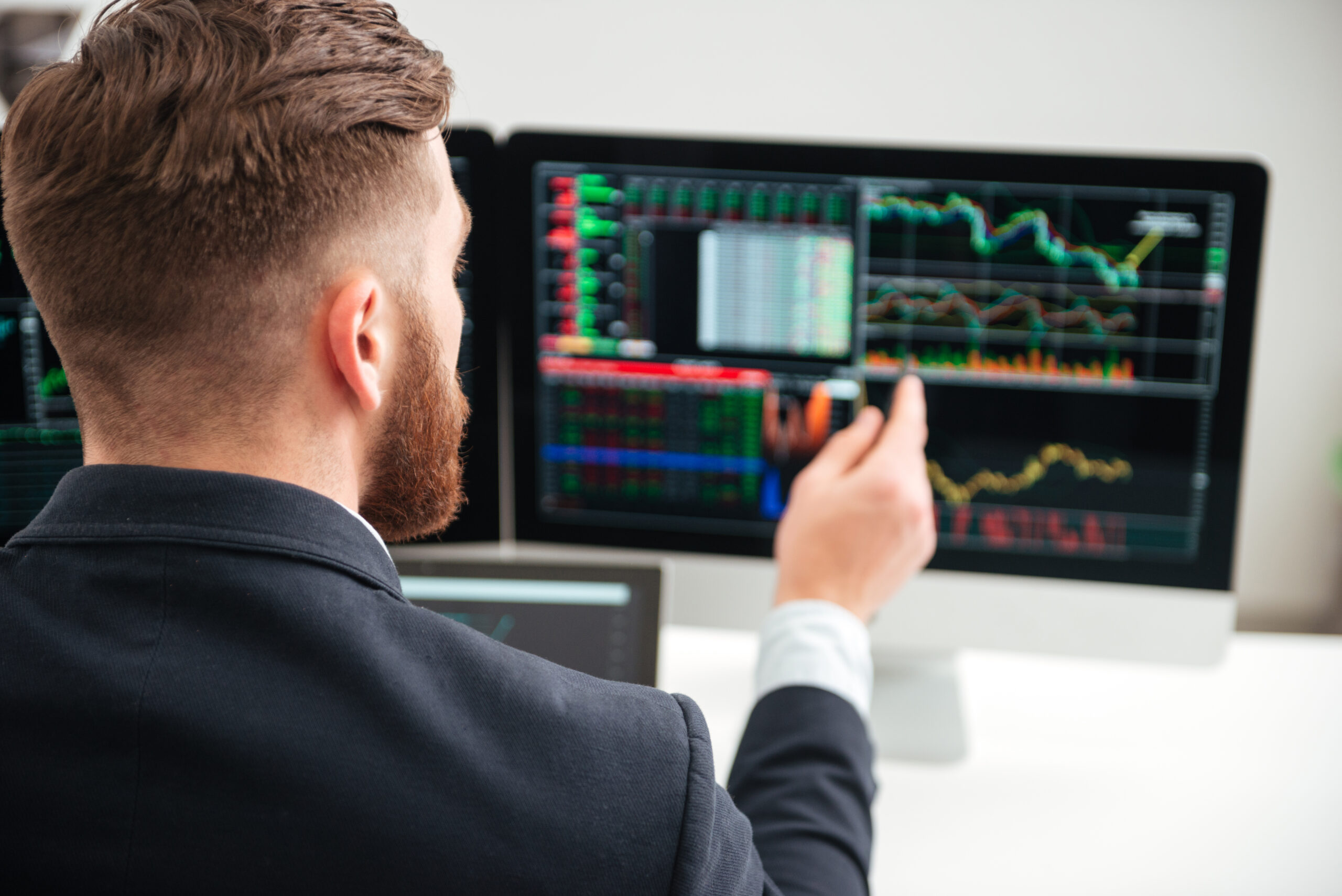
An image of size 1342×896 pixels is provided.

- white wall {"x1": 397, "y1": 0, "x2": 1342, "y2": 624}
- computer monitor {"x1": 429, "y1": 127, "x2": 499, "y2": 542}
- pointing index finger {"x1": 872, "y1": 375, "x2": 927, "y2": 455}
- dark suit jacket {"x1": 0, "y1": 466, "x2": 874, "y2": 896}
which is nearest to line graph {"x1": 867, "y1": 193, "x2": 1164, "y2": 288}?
pointing index finger {"x1": 872, "y1": 375, "x2": 927, "y2": 455}

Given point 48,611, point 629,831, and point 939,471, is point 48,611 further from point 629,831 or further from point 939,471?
point 939,471

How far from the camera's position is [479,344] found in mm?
1116

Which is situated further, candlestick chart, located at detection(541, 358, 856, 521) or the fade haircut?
candlestick chart, located at detection(541, 358, 856, 521)

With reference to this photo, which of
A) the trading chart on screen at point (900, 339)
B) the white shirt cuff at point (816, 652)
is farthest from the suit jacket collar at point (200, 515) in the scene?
the trading chart on screen at point (900, 339)

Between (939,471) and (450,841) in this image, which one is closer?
(450,841)

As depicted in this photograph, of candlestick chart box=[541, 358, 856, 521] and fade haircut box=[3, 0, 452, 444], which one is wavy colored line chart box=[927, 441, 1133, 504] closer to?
candlestick chart box=[541, 358, 856, 521]

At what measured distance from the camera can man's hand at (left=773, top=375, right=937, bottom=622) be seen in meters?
0.87

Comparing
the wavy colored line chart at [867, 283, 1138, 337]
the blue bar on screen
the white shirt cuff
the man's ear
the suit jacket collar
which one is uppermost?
the man's ear

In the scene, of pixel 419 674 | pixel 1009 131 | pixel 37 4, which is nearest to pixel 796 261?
pixel 1009 131

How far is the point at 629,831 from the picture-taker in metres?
0.49

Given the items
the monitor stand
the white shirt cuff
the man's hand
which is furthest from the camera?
the monitor stand

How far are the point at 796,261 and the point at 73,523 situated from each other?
2.35 feet

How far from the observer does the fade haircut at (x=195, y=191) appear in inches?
20.9

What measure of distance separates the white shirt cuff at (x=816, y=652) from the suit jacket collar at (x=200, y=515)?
334 mm
